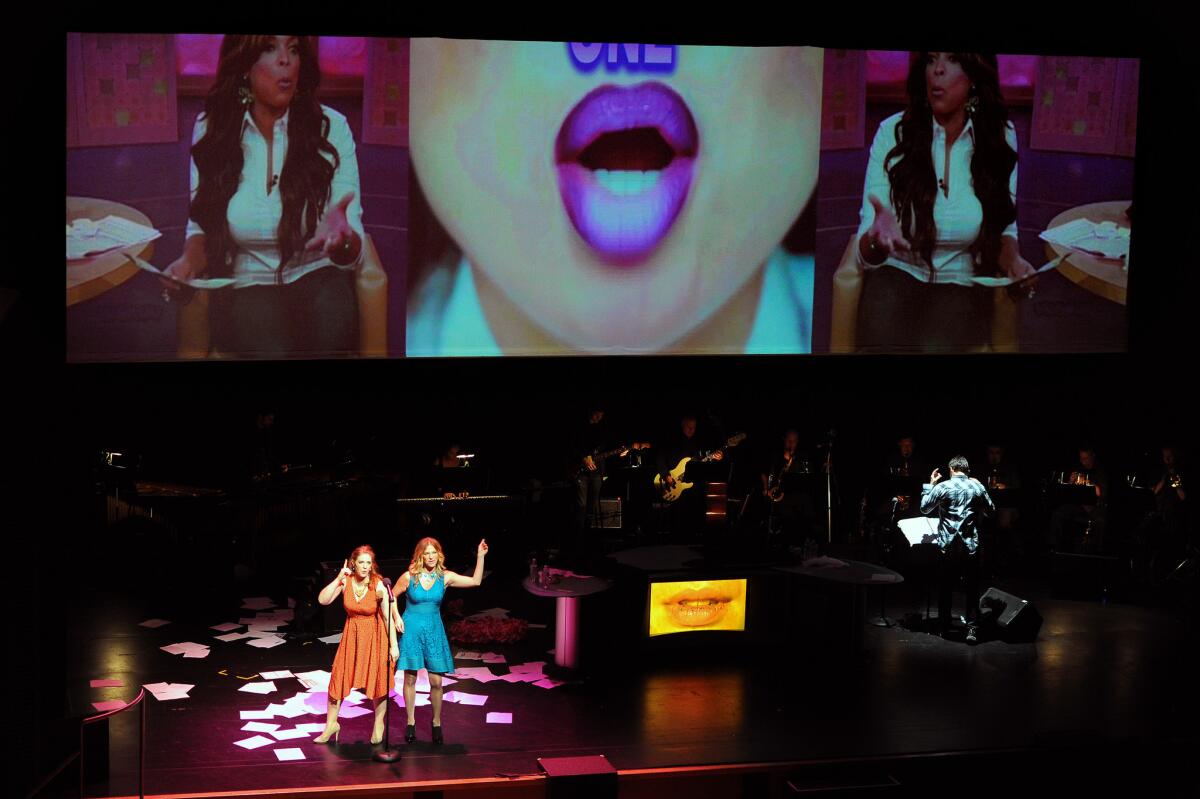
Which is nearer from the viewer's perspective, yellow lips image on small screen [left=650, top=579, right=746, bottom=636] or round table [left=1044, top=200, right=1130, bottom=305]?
yellow lips image on small screen [left=650, top=579, right=746, bottom=636]

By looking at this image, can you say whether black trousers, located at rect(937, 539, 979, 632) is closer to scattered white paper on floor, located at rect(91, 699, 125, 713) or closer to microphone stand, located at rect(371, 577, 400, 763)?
microphone stand, located at rect(371, 577, 400, 763)

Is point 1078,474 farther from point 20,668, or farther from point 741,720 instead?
point 20,668

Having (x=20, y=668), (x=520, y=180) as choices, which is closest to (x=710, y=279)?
(x=520, y=180)

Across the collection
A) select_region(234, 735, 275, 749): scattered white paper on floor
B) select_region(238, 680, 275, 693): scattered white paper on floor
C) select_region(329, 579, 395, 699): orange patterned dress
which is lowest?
select_region(234, 735, 275, 749): scattered white paper on floor

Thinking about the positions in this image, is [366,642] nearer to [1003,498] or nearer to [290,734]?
[290,734]

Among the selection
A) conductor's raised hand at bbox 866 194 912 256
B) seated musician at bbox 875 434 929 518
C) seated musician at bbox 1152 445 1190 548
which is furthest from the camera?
seated musician at bbox 875 434 929 518

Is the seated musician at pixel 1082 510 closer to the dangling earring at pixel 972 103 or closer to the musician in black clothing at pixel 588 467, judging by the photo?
the dangling earring at pixel 972 103

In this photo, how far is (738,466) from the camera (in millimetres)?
13094

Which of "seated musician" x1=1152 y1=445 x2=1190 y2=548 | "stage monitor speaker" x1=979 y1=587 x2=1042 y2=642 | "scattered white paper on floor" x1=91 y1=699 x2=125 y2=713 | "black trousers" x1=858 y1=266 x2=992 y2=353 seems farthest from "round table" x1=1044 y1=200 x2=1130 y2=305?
"scattered white paper on floor" x1=91 y1=699 x2=125 y2=713

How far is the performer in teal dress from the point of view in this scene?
7.62 meters

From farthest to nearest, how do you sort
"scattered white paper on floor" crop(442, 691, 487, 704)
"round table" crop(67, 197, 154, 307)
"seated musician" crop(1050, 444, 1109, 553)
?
"seated musician" crop(1050, 444, 1109, 553) < "round table" crop(67, 197, 154, 307) < "scattered white paper on floor" crop(442, 691, 487, 704)

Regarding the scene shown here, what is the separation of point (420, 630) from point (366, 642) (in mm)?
306

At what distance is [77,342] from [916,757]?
20.3 ft

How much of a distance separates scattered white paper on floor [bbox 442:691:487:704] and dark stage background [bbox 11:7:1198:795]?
2.80 m
